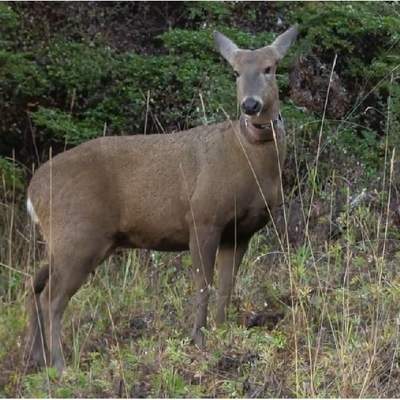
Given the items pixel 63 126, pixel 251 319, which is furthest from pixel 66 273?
pixel 63 126

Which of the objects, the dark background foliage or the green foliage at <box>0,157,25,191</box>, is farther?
the dark background foliage

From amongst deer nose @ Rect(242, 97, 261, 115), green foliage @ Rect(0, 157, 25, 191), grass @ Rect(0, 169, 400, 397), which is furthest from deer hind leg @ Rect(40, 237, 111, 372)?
green foliage @ Rect(0, 157, 25, 191)

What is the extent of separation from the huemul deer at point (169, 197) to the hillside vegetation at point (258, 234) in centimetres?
28

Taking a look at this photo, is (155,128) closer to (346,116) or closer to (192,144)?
(346,116)

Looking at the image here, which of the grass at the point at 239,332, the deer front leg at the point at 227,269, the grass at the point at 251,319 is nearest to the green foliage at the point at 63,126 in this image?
the grass at the point at 251,319

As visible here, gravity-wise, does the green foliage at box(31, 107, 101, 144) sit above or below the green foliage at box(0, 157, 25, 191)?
above

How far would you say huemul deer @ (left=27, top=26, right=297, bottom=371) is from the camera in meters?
7.93

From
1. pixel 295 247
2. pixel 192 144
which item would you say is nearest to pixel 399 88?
pixel 295 247

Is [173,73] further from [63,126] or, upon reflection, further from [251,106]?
[251,106]

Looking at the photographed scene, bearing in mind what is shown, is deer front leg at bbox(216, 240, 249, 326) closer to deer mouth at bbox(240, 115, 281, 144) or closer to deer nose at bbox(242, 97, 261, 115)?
deer mouth at bbox(240, 115, 281, 144)

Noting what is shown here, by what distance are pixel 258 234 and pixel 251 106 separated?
2.34m

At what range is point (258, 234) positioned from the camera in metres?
9.88

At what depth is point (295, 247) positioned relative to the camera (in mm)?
9703

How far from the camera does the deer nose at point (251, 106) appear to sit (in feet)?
25.3
